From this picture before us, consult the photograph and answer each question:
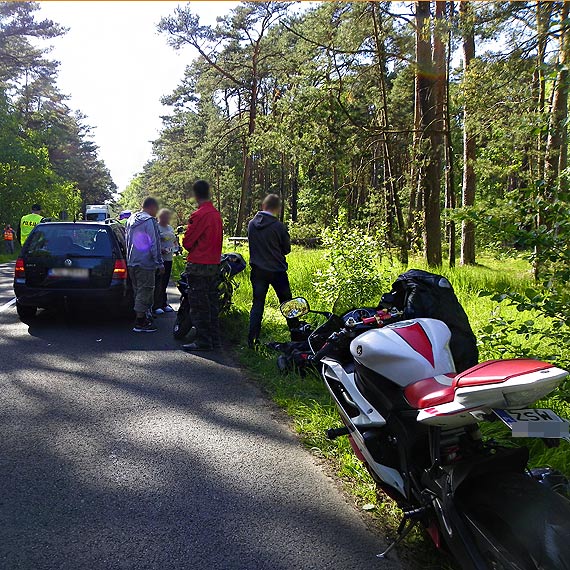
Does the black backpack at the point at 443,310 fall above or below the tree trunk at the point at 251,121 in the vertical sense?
below

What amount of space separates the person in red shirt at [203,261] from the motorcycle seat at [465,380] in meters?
5.02

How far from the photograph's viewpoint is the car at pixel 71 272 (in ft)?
A: 28.2

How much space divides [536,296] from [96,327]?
22.1 ft

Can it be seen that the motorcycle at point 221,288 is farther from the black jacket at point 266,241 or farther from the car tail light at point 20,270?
the car tail light at point 20,270

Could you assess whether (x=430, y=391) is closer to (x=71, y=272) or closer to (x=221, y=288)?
Answer: (x=221, y=288)

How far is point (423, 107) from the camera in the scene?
44.2 ft

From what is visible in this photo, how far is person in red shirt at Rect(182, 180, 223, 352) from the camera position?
7.36 metres

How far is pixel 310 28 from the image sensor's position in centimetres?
1880

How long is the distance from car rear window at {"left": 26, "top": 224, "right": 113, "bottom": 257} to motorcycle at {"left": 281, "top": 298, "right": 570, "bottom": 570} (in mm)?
6264

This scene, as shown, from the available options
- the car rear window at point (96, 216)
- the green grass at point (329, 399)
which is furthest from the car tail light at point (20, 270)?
the car rear window at point (96, 216)

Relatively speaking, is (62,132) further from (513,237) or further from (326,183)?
(513,237)

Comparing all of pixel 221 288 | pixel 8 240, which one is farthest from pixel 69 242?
pixel 8 240

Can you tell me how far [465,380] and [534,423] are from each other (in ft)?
0.93

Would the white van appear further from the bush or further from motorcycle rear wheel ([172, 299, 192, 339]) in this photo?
motorcycle rear wheel ([172, 299, 192, 339])
